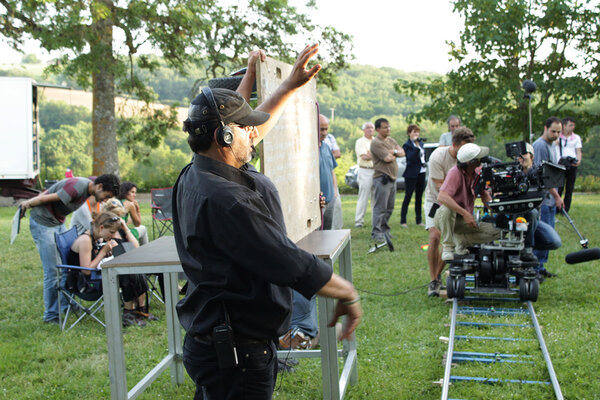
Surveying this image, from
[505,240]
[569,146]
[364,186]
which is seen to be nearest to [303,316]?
[505,240]

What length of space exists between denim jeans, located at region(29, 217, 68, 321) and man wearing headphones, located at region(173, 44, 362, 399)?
4.70 m

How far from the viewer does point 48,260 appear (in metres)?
6.74

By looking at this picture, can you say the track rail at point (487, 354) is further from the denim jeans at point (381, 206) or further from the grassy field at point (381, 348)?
the denim jeans at point (381, 206)

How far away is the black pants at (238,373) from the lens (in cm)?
247

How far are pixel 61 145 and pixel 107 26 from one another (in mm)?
31557

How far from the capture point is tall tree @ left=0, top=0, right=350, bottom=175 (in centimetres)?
1566

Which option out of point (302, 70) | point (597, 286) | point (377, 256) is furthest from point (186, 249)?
point (377, 256)

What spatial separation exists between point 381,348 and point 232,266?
3555 mm

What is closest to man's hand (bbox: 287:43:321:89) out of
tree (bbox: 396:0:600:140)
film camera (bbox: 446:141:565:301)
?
film camera (bbox: 446:141:565:301)

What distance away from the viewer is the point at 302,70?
3248 mm

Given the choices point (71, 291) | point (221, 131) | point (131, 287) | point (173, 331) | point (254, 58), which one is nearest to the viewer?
point (221, 131)

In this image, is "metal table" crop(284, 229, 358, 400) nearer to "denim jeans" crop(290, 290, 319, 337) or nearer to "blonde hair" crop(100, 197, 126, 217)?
"denim jeans" crop(290, 290, 319, 337)

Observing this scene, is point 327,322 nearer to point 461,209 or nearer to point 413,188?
point 461,209

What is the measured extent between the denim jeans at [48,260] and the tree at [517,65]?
41.7ft
